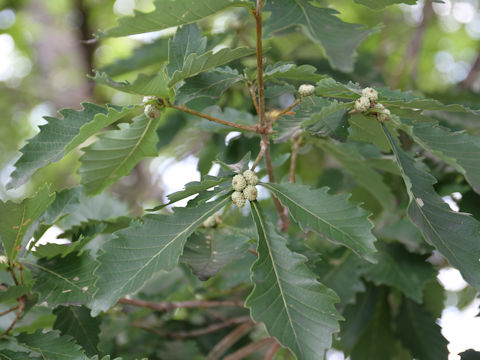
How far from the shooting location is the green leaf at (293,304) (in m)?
0.75

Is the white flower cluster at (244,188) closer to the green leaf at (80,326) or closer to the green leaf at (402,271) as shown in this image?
the green leaf at (80,326)

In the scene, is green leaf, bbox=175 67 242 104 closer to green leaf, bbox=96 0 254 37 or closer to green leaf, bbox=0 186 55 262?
green leaf, bbox=96 0 254 37

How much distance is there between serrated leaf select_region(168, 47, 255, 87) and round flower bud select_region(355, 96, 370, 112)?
0.72 feet

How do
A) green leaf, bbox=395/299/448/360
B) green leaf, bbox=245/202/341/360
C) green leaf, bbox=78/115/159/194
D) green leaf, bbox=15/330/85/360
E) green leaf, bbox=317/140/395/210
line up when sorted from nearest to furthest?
green leaf, bbox=245/202/341/360
green leaf, bbox=15/330/85/360
green leaf, bbox=78/115/159/194
green leaf, bbox=317/140/395/210
green leaf, bbox=395/299/448/360

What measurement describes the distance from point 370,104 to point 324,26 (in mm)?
325

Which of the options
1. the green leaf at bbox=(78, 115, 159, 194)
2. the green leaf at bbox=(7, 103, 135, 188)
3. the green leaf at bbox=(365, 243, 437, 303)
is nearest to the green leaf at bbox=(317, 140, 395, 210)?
the green leaf at bbox=(365, 243, 437, 303)

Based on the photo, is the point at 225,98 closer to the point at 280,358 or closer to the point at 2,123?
the point at 280,358

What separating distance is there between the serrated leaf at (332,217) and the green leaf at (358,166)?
0.32 metres

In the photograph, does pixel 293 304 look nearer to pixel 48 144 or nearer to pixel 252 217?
pixel 252 217

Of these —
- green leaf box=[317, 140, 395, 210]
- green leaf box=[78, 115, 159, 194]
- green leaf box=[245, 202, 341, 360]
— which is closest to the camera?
green leaf box=[245, 202, 341, 360]

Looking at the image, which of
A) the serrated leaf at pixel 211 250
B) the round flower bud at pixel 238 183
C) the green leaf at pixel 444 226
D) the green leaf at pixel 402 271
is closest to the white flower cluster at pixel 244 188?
the round flower bud at pixel 238 183

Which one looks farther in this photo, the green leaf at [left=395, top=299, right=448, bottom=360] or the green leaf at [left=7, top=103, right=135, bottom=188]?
the green leaf at [left=395, top=299, right=448, bottom=360]

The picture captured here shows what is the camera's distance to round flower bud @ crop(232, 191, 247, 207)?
88 centimetres

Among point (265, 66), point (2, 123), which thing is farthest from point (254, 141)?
point (2, 123)
